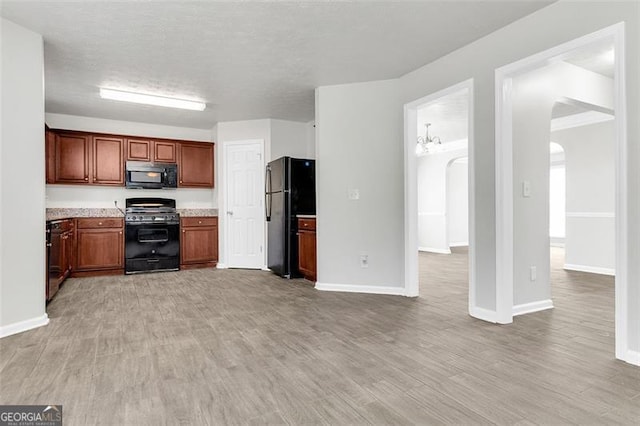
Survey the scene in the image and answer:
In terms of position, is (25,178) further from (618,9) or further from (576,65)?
(576,65)

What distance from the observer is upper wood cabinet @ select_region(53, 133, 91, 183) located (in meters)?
5.35

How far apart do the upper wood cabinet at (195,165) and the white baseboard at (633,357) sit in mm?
5869

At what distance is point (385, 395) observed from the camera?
5.93ft

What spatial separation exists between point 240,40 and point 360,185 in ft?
6.53

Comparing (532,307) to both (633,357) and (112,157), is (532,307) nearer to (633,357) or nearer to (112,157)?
(633,357)

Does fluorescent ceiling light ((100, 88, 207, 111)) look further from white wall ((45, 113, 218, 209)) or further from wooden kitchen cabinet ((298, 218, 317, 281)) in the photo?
wooden kitchen cabinet ((298, 218, 317, 281))

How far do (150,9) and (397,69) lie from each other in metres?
2.38

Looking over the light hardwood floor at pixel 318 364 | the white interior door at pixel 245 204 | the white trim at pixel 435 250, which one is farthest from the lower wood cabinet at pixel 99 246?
the white trim at pixel 435 250

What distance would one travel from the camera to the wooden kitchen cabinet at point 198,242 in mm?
5941

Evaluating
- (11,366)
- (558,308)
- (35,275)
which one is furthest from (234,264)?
(558,308)

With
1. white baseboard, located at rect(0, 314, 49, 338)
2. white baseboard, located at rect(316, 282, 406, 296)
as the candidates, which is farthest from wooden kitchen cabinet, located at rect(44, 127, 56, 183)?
white baseboard, located at rect(316, 282, 406, 296)

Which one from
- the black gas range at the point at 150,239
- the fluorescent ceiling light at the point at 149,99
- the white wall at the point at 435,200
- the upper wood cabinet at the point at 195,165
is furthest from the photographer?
the white wall at the point at 435,200

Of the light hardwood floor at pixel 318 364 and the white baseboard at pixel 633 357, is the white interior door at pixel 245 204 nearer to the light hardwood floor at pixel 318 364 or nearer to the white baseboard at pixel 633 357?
the light hardwood floor at pixel 318 364

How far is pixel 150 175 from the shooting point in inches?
233
